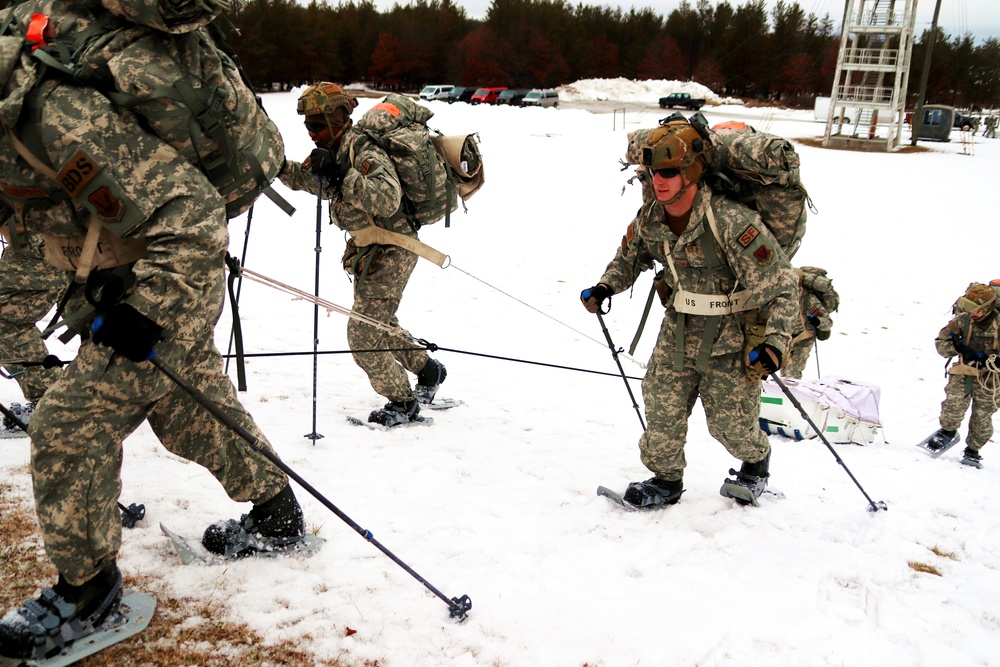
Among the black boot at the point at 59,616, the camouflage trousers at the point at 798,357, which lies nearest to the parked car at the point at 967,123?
the camouflage trousers at the point at 798,357

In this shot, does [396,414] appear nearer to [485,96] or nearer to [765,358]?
[765,358]

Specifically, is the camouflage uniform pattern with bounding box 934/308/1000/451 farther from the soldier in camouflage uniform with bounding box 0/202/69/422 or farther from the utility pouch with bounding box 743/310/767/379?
the soldier in camouflage uniform with bounding box 0/202/69/422

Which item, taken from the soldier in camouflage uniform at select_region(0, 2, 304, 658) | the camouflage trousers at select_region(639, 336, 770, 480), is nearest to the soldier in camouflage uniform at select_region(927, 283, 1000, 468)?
the camouflage trousers at select_region(639, 336, 770, 480)

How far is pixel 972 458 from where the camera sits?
27.6ft

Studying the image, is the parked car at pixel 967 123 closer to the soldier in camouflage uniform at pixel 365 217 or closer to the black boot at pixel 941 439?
the black boot at pixel 941 439

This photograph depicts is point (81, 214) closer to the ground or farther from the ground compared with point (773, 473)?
farther from the ground

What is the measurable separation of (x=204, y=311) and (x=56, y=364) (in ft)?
5.52

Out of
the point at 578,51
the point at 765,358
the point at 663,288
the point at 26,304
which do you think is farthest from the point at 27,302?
the point at 578,51

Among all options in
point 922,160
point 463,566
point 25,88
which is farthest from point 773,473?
point 922,160

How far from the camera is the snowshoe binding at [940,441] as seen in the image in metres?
8.79

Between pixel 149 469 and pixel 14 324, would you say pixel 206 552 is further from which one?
pixel 14 324

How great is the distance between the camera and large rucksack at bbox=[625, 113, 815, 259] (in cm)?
422

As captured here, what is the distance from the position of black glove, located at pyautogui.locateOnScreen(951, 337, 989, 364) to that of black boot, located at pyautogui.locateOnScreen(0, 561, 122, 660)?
8832mm

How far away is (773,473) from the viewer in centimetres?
601
